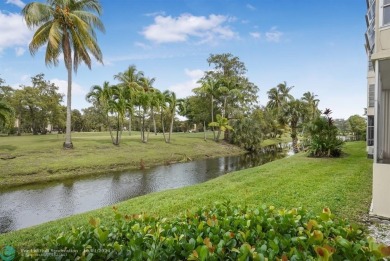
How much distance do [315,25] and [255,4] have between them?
167 inches

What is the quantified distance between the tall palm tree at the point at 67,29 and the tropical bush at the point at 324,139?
765 inches

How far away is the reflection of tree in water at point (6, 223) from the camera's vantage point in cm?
954

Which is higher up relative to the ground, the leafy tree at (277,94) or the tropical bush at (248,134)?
the leafy tree at (277,94)

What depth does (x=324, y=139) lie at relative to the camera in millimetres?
18844

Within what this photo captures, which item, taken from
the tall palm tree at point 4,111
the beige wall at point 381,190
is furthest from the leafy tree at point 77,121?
the beige wall at point 381,190

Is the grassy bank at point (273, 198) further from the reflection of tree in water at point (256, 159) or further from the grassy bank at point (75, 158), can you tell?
the reflection of tree in water at point (256, 159)

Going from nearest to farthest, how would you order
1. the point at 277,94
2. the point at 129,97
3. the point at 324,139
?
the point at 324,139, the point at 129,97, the point at 277,94

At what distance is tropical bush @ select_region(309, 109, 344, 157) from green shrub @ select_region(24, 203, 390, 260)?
16775 mm

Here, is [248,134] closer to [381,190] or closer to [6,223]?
[6,223]

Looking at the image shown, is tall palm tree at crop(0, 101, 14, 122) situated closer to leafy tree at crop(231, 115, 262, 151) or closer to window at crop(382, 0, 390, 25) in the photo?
window at crop(382, 0, 390, 25)

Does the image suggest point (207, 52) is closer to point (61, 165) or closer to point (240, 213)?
point (61, 165)

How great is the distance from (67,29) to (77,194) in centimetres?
1687

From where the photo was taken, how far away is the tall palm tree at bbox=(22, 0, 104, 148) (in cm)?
2367

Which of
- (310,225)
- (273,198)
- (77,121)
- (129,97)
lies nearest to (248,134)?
(129,97)
